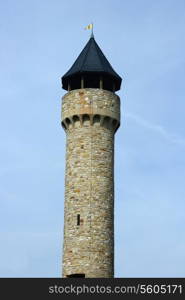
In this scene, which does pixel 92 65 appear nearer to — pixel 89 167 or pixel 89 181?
pixel 89 167

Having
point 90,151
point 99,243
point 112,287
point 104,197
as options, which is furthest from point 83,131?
point 112,287

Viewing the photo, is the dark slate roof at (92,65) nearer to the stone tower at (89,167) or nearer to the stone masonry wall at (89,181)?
the stone tower at (89,167)

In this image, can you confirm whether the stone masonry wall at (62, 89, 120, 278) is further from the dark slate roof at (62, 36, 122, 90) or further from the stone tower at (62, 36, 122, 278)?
the dark slate roof at (62, 36, 122, 90)

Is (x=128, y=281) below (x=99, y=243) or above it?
below

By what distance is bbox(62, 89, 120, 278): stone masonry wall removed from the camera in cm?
3978

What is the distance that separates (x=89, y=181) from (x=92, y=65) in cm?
811

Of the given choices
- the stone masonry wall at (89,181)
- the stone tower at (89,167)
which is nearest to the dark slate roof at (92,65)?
the stone tower at (89,167)

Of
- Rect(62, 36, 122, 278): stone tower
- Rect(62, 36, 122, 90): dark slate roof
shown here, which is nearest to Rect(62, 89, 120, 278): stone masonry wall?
Rect(62, 36, 122, 278): stone tower

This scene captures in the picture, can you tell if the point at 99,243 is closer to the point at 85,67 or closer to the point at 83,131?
the point at 83,131

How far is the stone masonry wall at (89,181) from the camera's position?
39781 mm

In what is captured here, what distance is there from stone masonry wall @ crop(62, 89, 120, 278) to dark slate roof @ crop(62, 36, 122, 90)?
4.45 feet

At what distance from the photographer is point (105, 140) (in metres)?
42.4

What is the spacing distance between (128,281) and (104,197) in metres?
9.32

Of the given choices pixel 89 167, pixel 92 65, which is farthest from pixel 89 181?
pixel 92 65
